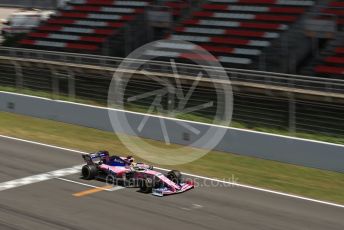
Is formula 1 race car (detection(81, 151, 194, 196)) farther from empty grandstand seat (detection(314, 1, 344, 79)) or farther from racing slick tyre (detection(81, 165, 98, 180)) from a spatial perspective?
empty grandstand seat (detection(314, 1, 344, 79))

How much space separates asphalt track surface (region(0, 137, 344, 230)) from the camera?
11.6 m

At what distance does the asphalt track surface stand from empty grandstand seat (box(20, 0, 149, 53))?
17.8 meters

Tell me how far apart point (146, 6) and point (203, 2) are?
334cm

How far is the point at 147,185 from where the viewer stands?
13453mm

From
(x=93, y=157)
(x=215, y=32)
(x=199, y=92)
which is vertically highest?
(x=215, y=32)

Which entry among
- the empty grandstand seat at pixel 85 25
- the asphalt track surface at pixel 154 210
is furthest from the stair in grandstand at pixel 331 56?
the empty grandstand seat at pixel 85 25

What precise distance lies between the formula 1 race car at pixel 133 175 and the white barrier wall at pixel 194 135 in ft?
14.7

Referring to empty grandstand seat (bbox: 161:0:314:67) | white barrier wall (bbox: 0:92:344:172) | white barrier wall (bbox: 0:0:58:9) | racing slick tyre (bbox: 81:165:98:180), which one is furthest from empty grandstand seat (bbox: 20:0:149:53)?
racing slick tyre (bbox: 81:165:98:180)

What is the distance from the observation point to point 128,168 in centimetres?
1412

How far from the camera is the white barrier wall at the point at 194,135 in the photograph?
16859mm

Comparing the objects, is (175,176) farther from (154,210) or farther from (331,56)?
(331,56)

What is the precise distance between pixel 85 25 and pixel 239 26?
9.93 metres

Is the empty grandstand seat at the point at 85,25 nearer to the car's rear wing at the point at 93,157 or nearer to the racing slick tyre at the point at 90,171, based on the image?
the car's rear wing at the point at 93,157

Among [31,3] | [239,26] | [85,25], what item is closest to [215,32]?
[239,26]
